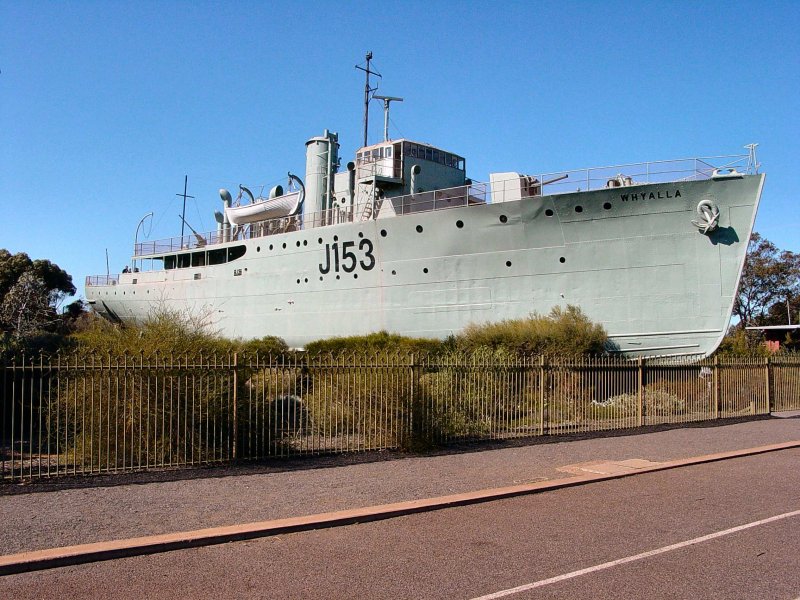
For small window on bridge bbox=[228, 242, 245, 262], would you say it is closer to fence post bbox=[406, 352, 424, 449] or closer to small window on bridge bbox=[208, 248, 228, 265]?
small window on bridge bbox=[208, 248, 228, 265]

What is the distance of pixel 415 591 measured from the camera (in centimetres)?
521

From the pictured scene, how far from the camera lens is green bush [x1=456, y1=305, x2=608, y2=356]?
862 inches

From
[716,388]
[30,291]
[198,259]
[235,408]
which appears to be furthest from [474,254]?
[30,291]

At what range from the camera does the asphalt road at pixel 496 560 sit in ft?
17.2

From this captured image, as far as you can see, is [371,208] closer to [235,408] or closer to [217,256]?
[217,256]

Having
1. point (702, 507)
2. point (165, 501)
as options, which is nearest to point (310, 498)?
point (165, 501)

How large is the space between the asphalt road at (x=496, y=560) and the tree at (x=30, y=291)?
94.9 ft

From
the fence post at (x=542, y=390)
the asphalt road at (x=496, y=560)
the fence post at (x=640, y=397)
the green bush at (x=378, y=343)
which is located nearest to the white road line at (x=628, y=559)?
the asphalt road at (x=496, y=560)

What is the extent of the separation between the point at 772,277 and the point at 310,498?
6151 cm

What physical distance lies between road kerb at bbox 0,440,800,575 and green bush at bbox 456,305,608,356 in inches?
472

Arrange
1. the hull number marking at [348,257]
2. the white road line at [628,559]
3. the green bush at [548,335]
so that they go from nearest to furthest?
the white road line at [628,559], the green bush at [548,335], the hull number marking at [348,257]

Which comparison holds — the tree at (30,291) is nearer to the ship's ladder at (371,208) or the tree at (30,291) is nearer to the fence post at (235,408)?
the ship's ladder at (371,208)

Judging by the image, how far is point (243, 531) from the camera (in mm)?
6820

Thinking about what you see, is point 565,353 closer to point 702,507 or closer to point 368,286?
point 368,286
